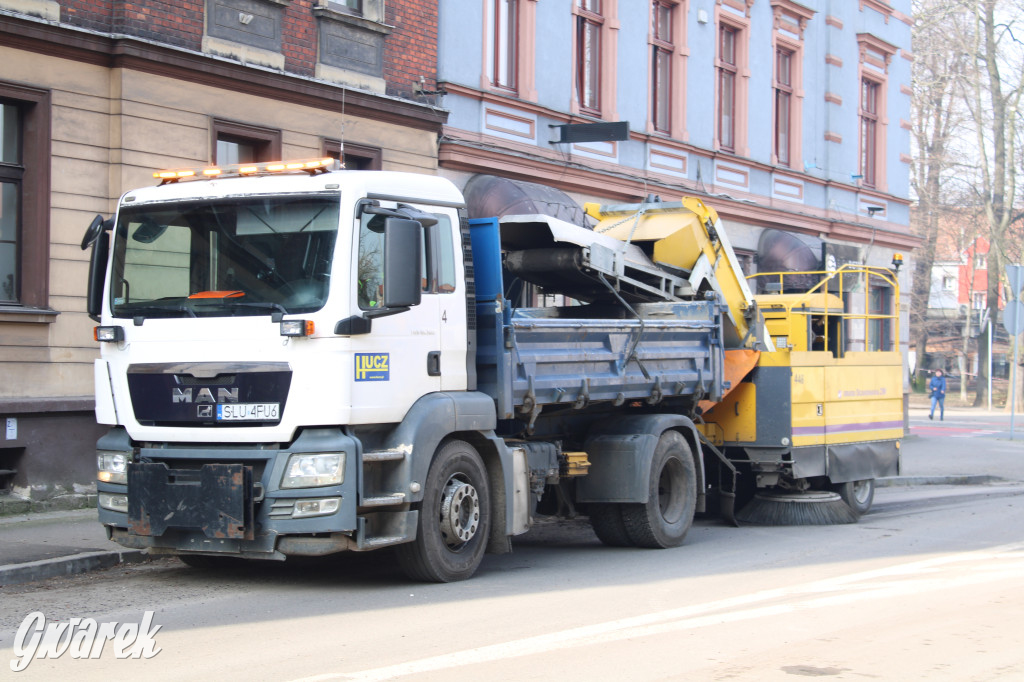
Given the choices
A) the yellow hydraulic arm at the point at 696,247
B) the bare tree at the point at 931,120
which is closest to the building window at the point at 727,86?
the yellow hydraulic arm at the point at 696,247

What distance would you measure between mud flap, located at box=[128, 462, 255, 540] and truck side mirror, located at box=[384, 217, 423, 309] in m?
1.45

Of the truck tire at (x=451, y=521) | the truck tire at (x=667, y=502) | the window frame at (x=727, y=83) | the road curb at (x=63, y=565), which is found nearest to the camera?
the truck tire at (x=451, y=521)

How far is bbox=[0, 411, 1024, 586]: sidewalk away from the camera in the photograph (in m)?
8.76

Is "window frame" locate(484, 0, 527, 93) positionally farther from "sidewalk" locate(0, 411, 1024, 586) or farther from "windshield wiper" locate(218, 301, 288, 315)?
"windshield wiper" locate(218, 301, 288, 315)

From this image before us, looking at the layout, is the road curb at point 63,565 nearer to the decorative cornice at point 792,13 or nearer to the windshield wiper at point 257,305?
the windshield wiper at point 257,305

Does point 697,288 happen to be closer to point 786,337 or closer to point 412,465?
point 786,337

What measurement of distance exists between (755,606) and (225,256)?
4151 mm

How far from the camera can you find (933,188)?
153 feet

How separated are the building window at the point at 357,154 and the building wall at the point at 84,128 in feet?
3.04

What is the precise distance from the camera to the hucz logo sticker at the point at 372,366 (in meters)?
7.67

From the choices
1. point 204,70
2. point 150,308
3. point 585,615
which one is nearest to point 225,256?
point 150,308

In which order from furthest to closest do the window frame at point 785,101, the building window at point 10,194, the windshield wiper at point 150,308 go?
the window frame at point 785,101 < the building window at point 10,194 < the windshield wiper at point 150,308

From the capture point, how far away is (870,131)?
1110 inches

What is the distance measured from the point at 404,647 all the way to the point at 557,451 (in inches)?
143
